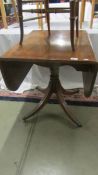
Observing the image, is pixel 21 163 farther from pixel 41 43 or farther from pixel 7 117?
pixel 41 43

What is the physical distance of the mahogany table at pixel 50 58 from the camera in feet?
4.05

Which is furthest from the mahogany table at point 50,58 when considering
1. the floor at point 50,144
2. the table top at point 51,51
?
the floor at point 50,144

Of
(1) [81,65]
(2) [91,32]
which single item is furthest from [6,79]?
(2) [91,32]

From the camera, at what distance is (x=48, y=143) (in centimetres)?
153

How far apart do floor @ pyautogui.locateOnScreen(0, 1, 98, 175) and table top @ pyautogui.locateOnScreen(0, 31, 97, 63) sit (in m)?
0.68

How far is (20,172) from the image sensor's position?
1.31 m

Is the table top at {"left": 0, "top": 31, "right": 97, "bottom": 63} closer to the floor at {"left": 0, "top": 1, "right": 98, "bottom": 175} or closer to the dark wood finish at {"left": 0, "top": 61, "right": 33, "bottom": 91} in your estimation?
the dark wood finish at {"left": 0, "top": 61, "right": 33, "bottom": 91}

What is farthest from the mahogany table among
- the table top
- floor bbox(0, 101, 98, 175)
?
floor bbox(0, 101, 98, 175)

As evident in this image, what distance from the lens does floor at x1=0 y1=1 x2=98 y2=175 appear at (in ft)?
4.38

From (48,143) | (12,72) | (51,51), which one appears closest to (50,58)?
(51,51)

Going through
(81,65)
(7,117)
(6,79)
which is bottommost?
(7,117)

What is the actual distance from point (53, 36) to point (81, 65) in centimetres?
70

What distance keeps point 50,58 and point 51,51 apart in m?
0.15

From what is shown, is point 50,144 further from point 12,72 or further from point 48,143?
point 12,72
